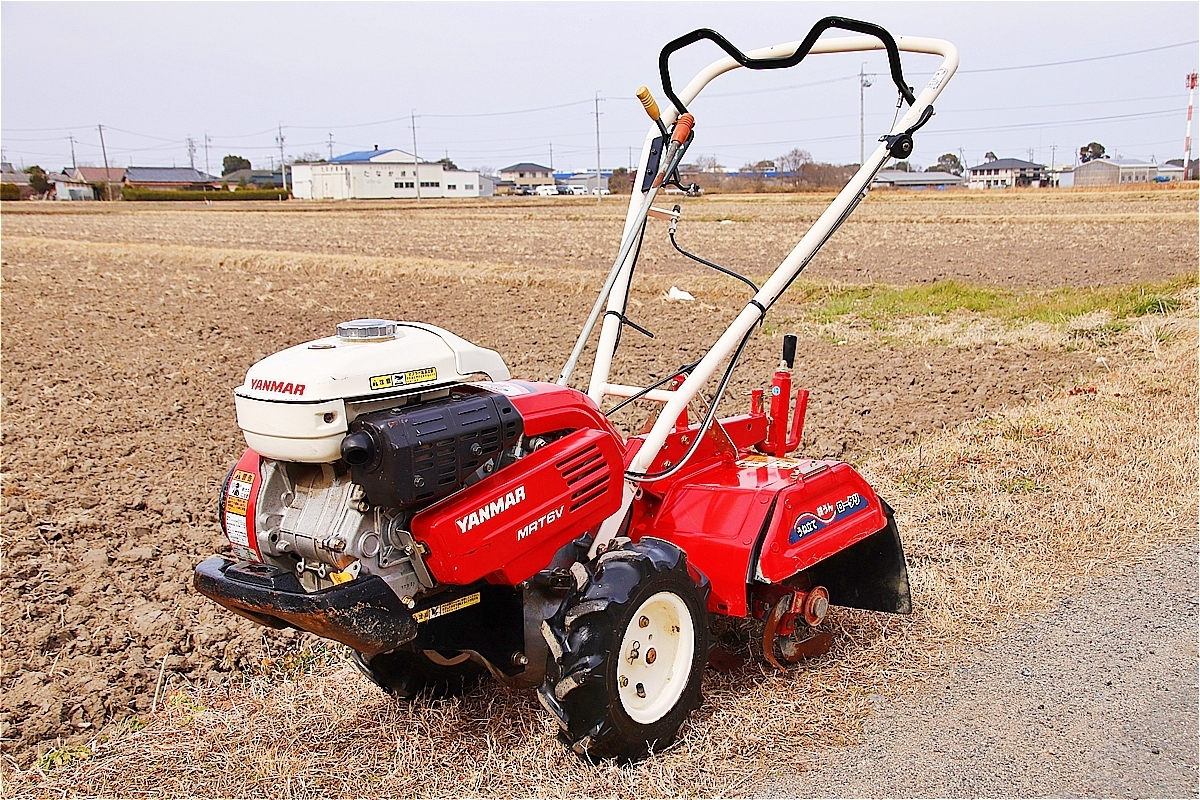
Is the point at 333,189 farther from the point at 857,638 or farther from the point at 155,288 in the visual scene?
the point at 857,638

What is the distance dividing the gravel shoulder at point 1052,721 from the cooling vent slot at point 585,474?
114 centimetres

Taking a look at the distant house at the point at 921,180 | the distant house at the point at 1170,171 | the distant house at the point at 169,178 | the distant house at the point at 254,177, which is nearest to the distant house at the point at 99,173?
the distant house at the point at 169,178

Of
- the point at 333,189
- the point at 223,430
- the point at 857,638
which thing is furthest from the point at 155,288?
the point at 333,189

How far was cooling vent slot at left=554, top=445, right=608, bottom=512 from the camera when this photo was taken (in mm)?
3453

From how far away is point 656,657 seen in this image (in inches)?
140

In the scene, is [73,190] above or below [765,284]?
above

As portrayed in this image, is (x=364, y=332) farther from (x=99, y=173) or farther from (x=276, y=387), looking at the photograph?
→ (x=99, y=173)

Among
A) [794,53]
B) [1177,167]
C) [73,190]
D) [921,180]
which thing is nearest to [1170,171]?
[1177,167]

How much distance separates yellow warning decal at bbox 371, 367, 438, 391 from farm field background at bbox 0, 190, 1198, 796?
138cm

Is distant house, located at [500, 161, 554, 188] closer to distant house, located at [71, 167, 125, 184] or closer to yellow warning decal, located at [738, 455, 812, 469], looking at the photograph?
distant house, located at [71, 167, 125, 184]

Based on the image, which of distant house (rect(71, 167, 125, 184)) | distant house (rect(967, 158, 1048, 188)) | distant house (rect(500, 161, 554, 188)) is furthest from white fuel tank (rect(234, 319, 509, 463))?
distant house (rect(500, 161, 554, 188))

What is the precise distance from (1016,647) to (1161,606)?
917 millimetres

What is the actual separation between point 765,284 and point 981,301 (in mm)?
11550

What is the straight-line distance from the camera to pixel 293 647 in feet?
15.2
